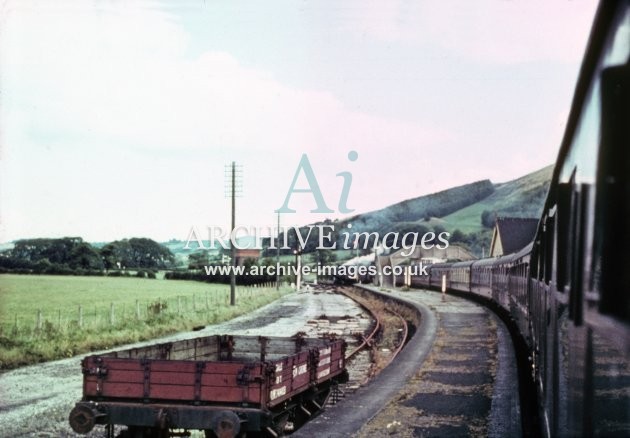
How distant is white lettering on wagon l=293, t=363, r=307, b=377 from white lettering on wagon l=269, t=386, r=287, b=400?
21.6 inches

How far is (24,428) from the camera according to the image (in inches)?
406

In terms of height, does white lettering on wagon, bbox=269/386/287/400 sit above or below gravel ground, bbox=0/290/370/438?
above

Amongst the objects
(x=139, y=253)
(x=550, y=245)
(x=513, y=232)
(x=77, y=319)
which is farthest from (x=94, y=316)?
(x=139, y=253)

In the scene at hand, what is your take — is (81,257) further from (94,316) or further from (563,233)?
(563,233)

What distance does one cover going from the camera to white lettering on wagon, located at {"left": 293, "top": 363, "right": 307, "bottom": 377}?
29.6ft

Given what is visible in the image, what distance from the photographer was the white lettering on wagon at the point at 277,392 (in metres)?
7.93

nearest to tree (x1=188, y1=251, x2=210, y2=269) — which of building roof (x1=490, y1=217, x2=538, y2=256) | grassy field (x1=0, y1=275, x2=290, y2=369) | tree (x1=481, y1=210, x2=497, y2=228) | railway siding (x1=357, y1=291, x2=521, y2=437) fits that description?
grassy field (x1=0, y1=275, x2=290, y2=369)

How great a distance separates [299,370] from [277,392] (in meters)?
1.09

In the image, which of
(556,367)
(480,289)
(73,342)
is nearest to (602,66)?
(556,367)

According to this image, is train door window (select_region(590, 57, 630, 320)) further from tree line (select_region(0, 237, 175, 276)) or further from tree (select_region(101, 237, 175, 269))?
tree (select_region(101, 237, 175, 269))

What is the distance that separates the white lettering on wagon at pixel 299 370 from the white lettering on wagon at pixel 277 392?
1.80ft

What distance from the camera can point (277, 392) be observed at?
8172mm

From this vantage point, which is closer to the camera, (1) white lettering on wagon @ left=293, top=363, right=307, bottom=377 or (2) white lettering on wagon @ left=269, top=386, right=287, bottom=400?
(2) white lettering on wagon @ left=269, top=386, right=287, bottom=400

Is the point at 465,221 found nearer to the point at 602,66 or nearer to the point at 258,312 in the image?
the point at 258,312
